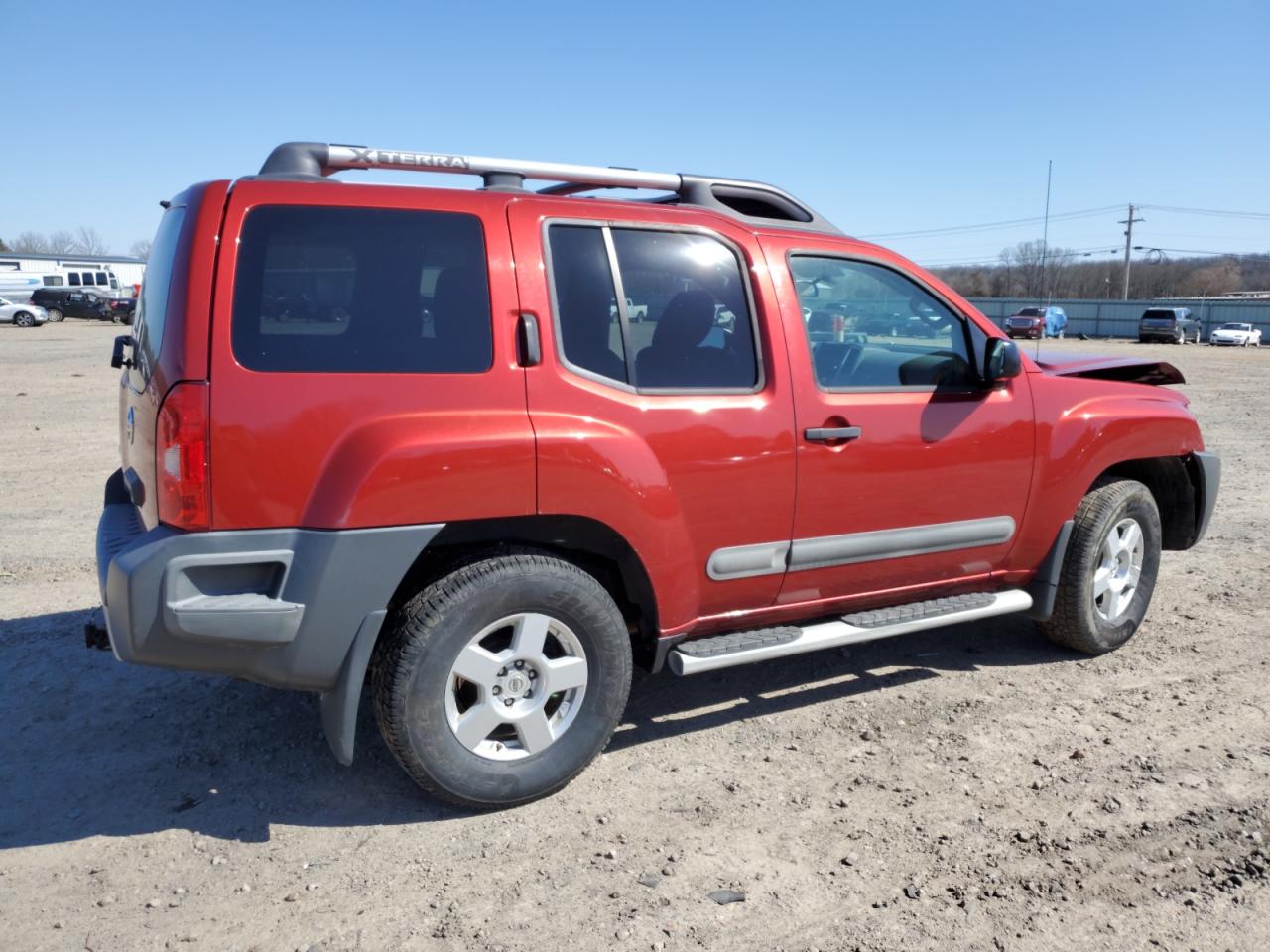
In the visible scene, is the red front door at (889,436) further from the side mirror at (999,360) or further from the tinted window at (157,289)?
the tinted window at (157,289)

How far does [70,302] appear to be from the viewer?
44781 millimetres

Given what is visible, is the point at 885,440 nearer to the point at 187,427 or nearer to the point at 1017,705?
the point at 1017,705

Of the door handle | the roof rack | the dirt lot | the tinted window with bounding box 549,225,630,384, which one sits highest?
the roof rack

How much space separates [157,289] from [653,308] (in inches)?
Result: 65.3

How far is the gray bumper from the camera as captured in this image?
520 centimetres

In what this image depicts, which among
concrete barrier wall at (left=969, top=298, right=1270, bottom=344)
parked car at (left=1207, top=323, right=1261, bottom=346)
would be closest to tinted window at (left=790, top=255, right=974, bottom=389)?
parked car at (left=1207, top=323, right=1261, bottom=346)

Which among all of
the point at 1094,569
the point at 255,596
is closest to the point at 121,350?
the point at 255,596

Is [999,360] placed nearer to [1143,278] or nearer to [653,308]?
[653,308]

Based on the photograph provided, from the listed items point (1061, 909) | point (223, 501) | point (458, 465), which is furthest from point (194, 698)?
point (1061, 909)

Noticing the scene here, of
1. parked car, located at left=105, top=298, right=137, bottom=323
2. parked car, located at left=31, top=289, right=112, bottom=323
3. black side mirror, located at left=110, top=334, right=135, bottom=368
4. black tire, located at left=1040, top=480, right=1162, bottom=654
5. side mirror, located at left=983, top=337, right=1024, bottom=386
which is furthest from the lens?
parked car, located at left=31, top=289, right=112, bottom=323

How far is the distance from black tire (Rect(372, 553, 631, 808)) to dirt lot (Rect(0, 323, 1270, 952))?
0.51 ft

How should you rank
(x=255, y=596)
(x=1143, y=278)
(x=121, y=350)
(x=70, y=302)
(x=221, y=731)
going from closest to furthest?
1. (x=255, y=596)
2. (x=221, y=731)
3. (x=121, y=350)
4. (x=70, y=302)
5. (x=1143, y=278)

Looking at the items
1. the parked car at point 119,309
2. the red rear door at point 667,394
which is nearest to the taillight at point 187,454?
the red rear door at point 667,394

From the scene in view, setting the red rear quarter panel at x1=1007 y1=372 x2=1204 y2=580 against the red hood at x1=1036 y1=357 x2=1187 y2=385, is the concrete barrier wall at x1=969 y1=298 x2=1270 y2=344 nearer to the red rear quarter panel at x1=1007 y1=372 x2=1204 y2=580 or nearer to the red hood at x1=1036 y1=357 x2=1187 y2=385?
the red hood at x1=1036 y1=357 x2=1187 y2=385
